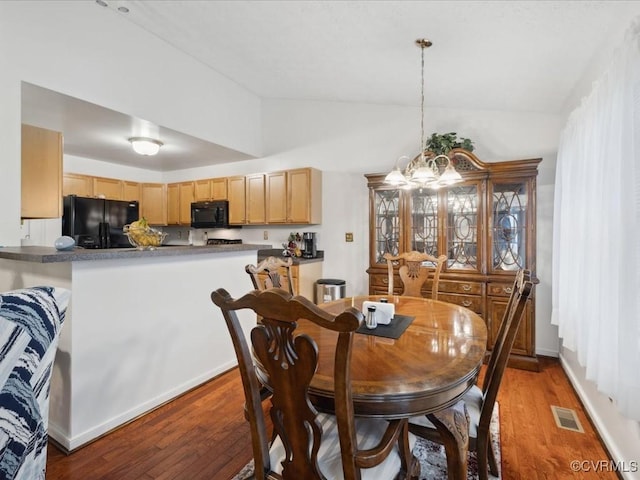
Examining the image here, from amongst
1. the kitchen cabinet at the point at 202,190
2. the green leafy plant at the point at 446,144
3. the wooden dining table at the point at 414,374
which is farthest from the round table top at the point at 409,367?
the kitchen cabinet at the point at 202,190

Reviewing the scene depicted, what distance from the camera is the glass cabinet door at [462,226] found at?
10.6 feet

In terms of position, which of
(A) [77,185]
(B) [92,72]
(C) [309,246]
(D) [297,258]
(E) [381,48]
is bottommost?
(D) [297,258]

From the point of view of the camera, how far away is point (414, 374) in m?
1.15

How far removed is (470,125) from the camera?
3584 millimetres

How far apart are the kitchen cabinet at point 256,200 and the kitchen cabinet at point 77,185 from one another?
2.32m

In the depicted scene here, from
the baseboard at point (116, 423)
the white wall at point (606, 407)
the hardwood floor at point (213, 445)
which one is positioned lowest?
the hardwood floor at point (213, 445)

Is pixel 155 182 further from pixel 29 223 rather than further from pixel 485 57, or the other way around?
pixel 485 57

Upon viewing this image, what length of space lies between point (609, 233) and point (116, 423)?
303 centimetres

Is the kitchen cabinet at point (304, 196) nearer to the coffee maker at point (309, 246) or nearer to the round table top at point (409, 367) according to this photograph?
the coffee maker at point (309, 246)

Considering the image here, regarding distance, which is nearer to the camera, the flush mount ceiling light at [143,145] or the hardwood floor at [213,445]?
the hardwood floor at [213,445]

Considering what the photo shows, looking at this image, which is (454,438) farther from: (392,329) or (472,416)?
(392,329)

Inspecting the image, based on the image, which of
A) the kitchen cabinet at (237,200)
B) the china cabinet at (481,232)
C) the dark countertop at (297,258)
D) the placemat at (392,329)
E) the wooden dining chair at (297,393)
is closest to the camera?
the wooden dining chair at (297,393)

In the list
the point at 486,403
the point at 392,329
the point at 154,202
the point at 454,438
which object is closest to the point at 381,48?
the point at 392,329

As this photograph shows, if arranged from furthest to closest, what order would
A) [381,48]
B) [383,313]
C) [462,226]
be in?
1. [462,226]
2. [381,48]
3. [383,313]
